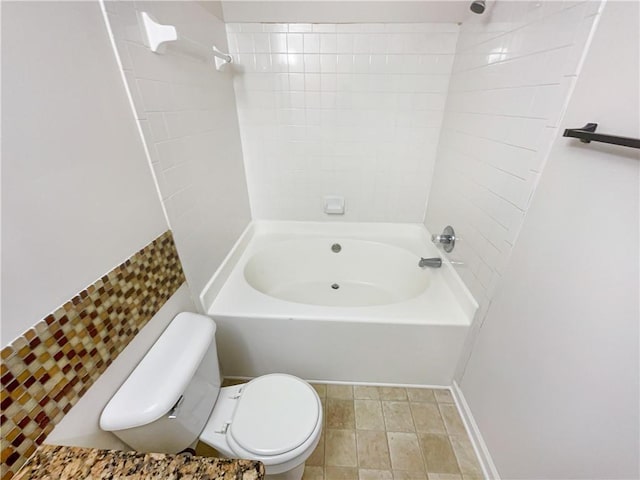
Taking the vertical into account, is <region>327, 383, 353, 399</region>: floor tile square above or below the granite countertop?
below

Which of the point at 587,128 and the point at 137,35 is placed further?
the point at 137,35

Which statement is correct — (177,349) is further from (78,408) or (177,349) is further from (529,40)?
(529,40)

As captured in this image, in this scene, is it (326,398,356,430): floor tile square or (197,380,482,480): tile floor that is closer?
(197,380,482,480): tile floor

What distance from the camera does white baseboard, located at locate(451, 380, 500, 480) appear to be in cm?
113

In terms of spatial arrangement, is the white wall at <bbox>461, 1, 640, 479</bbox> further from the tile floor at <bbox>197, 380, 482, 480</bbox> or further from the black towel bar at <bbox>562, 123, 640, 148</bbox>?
the tile floor at <bbox>197, 380, 482, 480</bbox>

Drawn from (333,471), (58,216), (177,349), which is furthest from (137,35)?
(333,471)

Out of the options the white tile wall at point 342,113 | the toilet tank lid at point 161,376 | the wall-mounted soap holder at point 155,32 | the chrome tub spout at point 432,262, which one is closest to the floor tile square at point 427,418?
the chrome tub spout at point 432,262

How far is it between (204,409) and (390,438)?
2.83 ft

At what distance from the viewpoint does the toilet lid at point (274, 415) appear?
929mm

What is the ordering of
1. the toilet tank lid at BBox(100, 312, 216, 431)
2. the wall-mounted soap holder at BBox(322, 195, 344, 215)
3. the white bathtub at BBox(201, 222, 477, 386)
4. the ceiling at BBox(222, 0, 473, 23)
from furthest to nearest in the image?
1. the wall-mounted soap holder at BBox(322, 195, 344, 215)
2. the ceiling at BBox(222, 0, 473, 23)
3. the white bathtub at BBox(201, 222, 477, 386)
4. the toilet tank lid at BBox(100, 312, 216, 431)

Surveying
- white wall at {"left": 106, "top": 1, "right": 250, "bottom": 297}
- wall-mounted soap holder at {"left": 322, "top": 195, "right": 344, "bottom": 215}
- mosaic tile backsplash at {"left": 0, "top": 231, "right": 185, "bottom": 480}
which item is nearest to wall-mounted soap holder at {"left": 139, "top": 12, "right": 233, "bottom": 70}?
white wall at {"left": 106, "top": 1, "right": 250, "bottom": 297}

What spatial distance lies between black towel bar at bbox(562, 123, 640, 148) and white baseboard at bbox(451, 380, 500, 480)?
Result: 1232mm

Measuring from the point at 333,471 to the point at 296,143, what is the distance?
69.9 inches

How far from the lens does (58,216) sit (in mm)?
643
